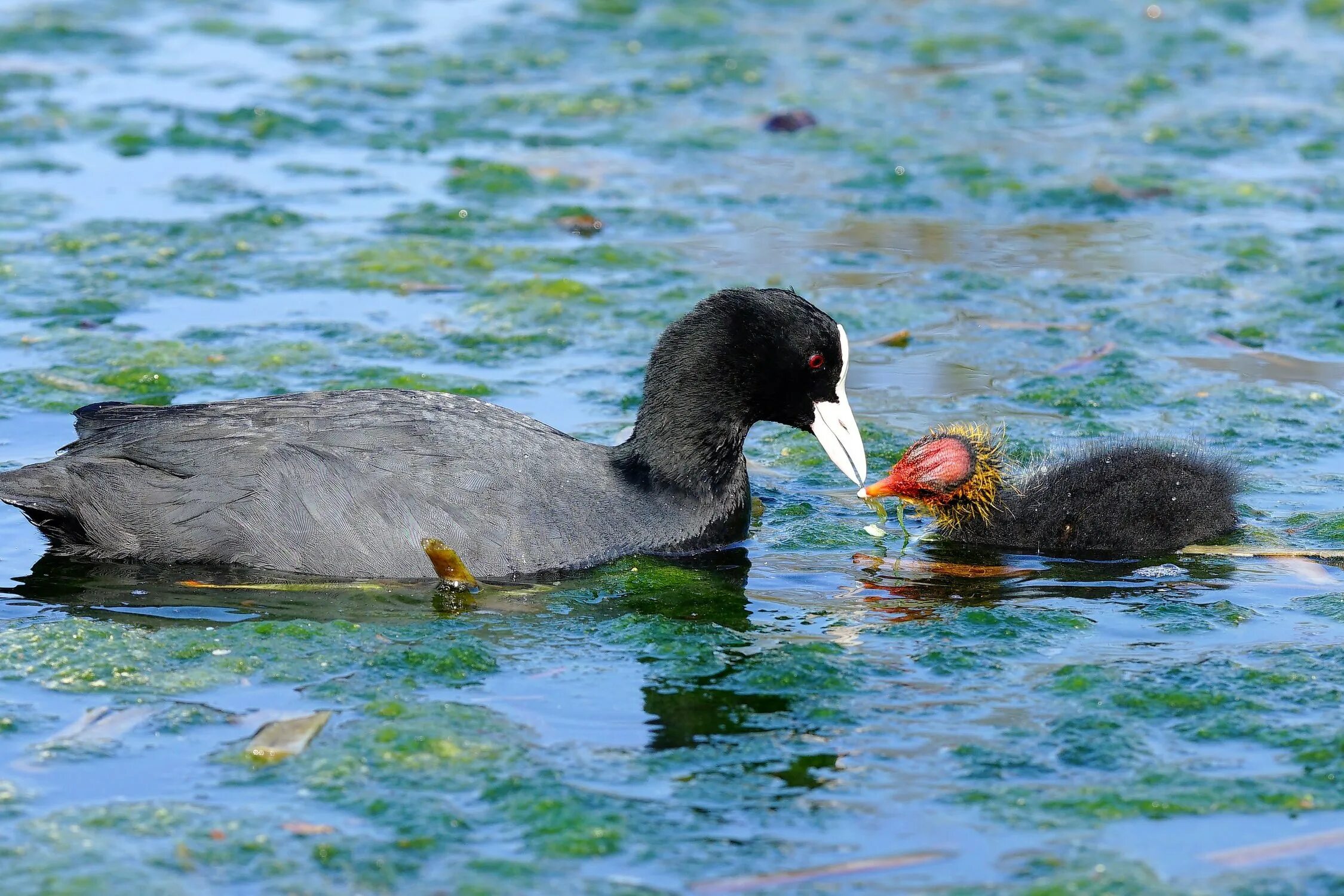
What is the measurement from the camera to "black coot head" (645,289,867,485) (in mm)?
5953

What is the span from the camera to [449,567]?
545 cm

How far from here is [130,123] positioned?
1101cm

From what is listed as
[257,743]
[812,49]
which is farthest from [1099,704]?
[812,49]

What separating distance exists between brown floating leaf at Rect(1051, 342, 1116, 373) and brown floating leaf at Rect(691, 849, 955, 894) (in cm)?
423

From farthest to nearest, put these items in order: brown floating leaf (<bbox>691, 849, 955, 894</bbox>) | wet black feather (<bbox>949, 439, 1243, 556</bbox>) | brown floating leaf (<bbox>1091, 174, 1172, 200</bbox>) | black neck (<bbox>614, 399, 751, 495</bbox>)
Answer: brown floating leaf (<bbox>1091, 174, 1172, 200</bbox>) → black neck (<bbox>614, 399, 751, 495</bbox>) → wet black feather (<bbox>949, 439, 1243, 556</bbox>) → brown floating leaf (<bbox>691, 849, 955, 894</bbox>)

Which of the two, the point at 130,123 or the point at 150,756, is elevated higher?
the point at 130,123

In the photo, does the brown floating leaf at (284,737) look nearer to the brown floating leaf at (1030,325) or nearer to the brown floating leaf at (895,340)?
the brown floating leaf at (895,340)

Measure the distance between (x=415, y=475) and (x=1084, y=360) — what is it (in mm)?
3549

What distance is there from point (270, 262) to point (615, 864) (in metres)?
5.72

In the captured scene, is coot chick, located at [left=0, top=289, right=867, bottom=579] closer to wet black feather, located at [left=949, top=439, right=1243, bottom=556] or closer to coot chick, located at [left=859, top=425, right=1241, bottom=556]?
coot chick, located at [left=859, top=425, right=1241, bottom=556]

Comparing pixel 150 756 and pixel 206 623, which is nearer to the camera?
pixel 150 756

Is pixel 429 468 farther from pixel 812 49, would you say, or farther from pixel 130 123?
pixel 812 49

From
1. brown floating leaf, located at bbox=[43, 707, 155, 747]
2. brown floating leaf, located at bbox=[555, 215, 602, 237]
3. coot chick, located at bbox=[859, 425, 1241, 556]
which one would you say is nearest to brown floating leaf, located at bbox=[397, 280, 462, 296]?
brown floating leaf, located at bbox=[555, 215, 602, 237]

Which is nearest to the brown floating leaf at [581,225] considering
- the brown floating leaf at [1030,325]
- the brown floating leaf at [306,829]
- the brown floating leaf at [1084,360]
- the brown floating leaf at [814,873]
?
the brown floating leaf at [1030,325]
